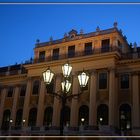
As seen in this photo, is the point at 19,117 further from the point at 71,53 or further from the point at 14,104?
the point at 71,53

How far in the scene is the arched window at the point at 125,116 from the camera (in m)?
28.1

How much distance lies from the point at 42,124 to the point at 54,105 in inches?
97.1

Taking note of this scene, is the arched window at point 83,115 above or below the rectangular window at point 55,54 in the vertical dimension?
below

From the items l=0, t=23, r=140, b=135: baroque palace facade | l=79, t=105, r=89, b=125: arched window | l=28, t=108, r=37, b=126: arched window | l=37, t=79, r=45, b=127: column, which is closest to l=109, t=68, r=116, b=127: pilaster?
l=0, t=23, r=140, b=135: baroque palace facade

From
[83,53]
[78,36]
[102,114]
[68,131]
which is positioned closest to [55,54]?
[78,36]

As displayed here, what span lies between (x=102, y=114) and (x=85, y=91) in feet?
10.3

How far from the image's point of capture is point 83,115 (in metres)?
30.0

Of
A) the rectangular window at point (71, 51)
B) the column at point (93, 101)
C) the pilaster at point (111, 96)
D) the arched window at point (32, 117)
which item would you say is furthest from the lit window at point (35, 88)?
the pilaster at point (111, 96)

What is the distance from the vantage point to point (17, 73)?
3828 centimetres

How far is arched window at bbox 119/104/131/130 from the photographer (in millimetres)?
28141

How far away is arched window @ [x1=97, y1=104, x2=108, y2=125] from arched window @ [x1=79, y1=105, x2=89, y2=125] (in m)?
1.29

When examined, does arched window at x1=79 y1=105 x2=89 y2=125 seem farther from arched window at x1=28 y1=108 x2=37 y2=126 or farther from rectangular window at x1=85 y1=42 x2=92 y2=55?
arched window at x1=28 y1=108 x2=37 y2=126

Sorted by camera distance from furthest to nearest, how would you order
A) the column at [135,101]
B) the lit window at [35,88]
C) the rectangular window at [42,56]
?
the rectangular window at [42,56] → the lit window at [35,88] → the column at [135,101]

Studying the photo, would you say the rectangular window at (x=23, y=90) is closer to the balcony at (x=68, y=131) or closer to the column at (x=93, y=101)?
the balcony at (x=68, y=131)
